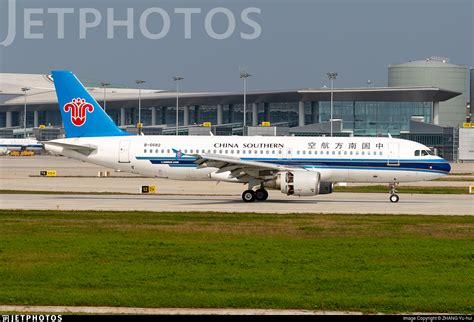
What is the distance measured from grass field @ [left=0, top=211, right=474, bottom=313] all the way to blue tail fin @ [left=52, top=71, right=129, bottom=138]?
14839mm

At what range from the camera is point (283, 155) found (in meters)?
49.5

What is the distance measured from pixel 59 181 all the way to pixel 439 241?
1754 inches

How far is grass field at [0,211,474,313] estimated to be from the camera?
19.0m

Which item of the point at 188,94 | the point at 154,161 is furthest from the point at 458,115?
the point at 154,161

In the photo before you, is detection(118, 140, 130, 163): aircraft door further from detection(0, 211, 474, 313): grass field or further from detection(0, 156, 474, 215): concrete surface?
detection(0, 211, 474, 313): grass field

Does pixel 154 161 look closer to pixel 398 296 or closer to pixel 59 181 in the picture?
pixel 59 181

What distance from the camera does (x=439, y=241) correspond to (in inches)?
1158

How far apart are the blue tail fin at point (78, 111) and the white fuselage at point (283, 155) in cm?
65

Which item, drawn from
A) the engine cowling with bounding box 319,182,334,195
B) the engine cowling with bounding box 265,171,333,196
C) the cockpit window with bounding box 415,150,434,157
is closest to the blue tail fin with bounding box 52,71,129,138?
the engine cowling with bounding box 265,171,333,196

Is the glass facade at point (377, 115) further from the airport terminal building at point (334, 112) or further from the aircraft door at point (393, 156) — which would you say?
the aircraft door at point (393, 156)

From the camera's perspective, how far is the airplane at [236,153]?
49.1m

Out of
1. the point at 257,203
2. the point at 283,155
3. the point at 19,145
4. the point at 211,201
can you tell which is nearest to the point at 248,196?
the point at 257,203

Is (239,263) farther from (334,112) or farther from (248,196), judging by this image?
(334,112)

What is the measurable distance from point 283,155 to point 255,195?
9.54ft
